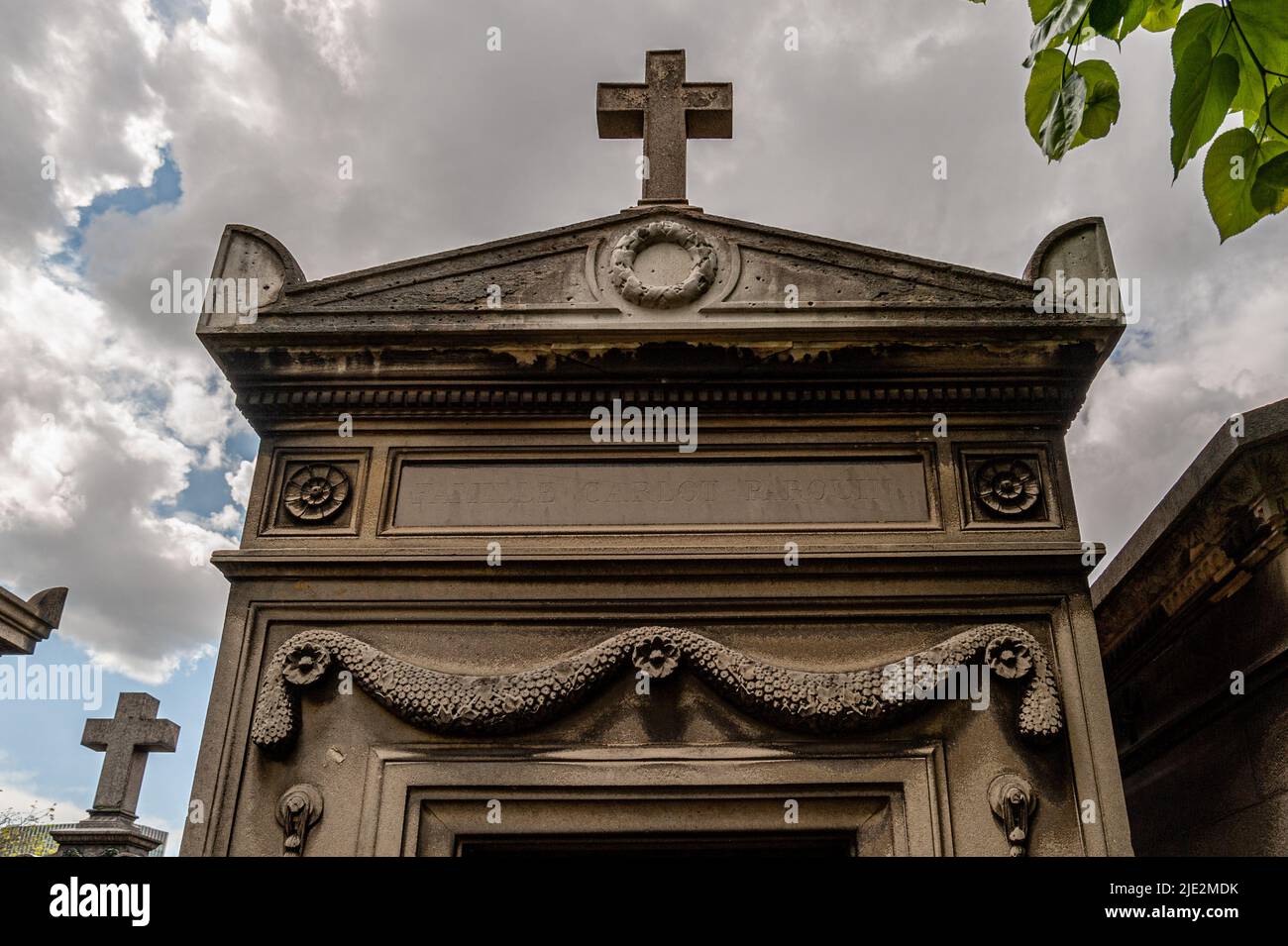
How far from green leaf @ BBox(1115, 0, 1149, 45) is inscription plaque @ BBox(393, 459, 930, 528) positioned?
3478 mm

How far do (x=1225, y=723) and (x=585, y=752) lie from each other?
11.6 ft

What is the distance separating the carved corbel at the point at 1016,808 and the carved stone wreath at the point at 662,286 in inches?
127

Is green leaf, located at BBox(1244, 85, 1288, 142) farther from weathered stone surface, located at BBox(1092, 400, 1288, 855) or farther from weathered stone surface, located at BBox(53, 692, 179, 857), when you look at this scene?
weathered stone surface, located at BBox(53, 692, 179, 857)

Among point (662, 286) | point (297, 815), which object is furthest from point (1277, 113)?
point (297, 815)

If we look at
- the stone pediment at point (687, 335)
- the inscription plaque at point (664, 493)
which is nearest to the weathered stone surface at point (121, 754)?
the stone pediment at point (687, 335)

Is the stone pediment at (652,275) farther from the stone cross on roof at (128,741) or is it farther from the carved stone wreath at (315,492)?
the stone cross on roof at (128,741)

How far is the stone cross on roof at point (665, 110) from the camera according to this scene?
6.70 meters

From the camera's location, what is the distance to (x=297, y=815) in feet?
15.8

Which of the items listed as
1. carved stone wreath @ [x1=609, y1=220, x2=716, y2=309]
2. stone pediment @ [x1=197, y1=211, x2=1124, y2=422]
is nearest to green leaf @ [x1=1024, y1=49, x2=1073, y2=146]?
stone pediment @ [x1=197, y1=211, x2=1124, y2=422]

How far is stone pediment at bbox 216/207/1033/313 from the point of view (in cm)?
595

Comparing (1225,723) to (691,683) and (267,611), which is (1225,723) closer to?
(691,683)

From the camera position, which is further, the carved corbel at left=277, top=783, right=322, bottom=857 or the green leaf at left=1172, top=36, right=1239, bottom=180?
the carved corbel at left=277, top=783, right=322, bottom=857

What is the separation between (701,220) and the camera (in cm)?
625

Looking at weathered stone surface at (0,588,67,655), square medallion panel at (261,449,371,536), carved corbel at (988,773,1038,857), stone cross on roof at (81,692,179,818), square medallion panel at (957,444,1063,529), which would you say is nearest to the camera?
carved corbel at (988,773,1038,857)
